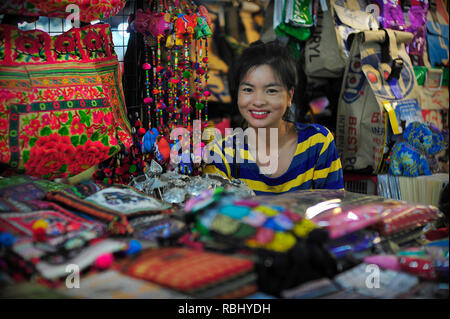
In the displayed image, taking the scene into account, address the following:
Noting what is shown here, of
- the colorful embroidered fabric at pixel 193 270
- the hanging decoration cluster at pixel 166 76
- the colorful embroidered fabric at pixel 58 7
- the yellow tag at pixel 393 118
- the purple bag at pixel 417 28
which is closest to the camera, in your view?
the colorful embroidered fabric at pixel 193 270

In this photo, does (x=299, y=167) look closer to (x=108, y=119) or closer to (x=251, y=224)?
(x=108, y=119)

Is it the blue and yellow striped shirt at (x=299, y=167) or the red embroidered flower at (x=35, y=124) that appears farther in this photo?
the blue and yellow striped shirt at (x=299, y=167)

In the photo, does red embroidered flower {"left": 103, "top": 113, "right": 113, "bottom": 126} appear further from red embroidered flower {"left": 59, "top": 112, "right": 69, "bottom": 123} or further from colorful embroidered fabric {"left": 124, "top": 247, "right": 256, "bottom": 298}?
colorful embroidered fabric {"left": 124, "top": 247, "right": 256, "bottom": 298}

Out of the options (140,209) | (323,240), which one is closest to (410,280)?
(323,240)

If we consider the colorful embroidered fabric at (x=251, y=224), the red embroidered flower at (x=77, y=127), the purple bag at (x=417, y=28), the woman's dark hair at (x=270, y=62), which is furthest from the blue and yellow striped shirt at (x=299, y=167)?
the purple bag at (x=417, y=28)

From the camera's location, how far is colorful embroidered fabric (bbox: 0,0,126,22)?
897 millimetres

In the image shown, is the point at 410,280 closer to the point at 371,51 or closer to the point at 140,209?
the point at 140,209

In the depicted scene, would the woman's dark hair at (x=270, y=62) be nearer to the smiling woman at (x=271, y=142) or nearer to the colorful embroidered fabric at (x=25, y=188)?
the smiling woman at (x=271, y=142)

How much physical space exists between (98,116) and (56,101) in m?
0.11

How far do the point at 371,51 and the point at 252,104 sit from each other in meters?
0.98

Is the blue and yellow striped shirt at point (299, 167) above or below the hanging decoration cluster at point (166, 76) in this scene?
below

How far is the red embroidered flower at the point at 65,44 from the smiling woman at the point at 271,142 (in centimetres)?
54

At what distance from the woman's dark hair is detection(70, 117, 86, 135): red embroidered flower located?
57 cm

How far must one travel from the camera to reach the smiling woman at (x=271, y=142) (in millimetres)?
1290
